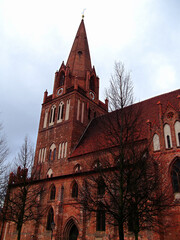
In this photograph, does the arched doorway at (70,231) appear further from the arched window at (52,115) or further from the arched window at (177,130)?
the arched window at (52,115)

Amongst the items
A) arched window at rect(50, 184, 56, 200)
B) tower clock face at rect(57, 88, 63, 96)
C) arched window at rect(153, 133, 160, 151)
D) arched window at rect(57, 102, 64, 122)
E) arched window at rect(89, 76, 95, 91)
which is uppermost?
arched window at rect(89, 76, 95, 91)

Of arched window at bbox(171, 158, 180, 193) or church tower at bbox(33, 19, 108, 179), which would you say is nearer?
arched window at bbox(171, 158, 180, 193)

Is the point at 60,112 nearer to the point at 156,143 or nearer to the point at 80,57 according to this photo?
the point at 80,57

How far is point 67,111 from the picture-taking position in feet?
94.3

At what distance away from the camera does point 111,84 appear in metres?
12.6

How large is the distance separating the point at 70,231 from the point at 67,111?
1402 cm

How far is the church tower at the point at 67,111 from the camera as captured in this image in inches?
1046

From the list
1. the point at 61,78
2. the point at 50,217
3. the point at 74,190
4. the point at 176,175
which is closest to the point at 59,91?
the point at 61,78

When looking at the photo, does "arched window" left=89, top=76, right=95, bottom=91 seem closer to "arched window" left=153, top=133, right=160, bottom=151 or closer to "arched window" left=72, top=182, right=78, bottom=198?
"arched window" left=72, top=182, right=78, bottom=198

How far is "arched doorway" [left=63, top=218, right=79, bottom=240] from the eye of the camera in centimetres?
1970

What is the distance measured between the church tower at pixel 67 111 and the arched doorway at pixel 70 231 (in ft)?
19.9

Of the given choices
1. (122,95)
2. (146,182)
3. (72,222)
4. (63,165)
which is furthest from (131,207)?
(63,165)

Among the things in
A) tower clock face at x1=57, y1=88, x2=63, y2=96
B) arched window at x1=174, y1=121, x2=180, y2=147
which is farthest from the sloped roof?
tower clock face at x1=57, y1=88, x2=63, y2=96

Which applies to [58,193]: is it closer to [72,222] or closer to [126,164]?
[72,222]
